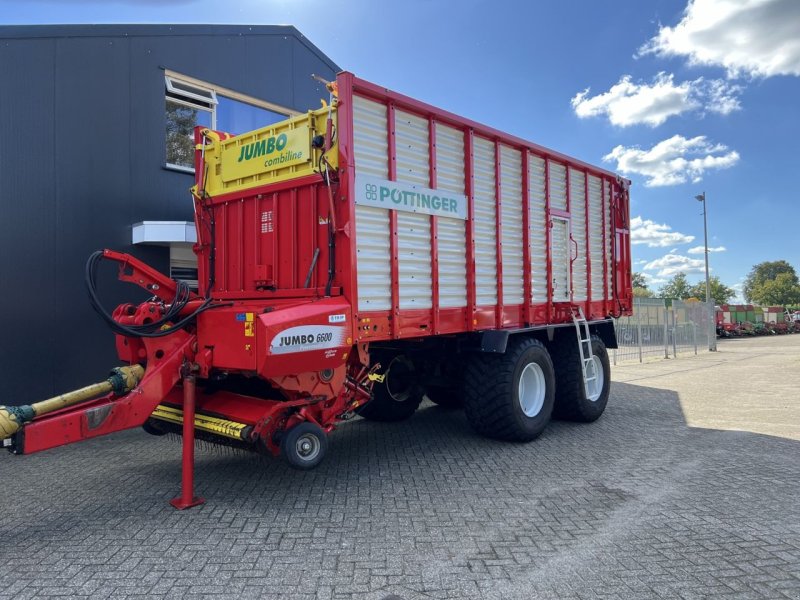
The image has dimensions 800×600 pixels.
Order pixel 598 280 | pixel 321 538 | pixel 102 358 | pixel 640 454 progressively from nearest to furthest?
pixel 321 538
pixel 640 454
pixel 102 358
pixel 598 280

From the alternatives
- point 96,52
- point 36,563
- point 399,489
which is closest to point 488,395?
point 399,489

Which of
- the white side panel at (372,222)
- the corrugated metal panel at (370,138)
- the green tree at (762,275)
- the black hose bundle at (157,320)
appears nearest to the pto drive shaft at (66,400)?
the black hose bundle at (157,320)

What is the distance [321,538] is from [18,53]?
7.03m

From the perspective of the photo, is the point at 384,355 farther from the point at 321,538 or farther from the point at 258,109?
the point at 258,109

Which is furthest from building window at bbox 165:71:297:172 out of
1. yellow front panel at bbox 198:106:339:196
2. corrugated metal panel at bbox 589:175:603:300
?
corrugated metal panel at bbox 589:175:603:300

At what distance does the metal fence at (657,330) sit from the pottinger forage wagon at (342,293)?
11272mm

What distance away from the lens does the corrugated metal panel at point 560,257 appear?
739 cm

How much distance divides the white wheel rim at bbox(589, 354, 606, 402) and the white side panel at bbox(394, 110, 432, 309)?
361cm

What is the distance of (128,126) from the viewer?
7.75m

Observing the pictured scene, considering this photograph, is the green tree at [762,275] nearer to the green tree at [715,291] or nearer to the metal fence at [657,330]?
the green tree at [715,291]

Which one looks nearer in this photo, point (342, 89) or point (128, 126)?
point (342, 89)

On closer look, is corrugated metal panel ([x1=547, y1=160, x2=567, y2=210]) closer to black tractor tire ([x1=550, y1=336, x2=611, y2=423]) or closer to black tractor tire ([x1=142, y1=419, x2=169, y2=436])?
black tractor tire ([x1=550, y1=336, x2=611, y2=423])

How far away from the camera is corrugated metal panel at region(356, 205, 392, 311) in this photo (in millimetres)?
4852

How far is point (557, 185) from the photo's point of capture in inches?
296
